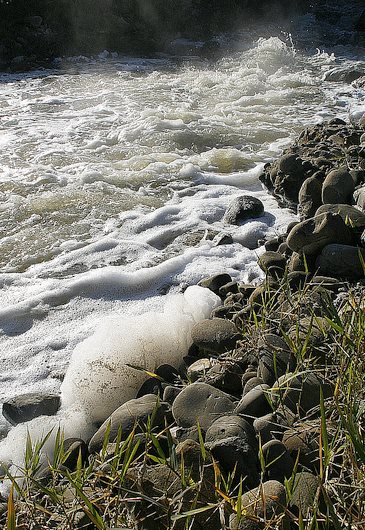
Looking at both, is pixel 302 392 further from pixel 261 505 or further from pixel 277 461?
pixel 261 505


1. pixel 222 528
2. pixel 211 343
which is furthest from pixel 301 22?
pixel 222 528

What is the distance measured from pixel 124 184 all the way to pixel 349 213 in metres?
2.40

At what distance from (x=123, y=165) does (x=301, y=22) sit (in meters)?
11.0

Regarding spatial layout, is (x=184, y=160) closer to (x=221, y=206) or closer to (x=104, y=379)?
(x=221, y=206)

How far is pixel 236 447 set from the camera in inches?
79.0

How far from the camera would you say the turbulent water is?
374cm

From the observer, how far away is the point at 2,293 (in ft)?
12.6

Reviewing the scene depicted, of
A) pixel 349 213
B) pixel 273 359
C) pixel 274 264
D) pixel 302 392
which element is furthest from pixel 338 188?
pixel 302 392

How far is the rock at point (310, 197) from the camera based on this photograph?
437 centimetres

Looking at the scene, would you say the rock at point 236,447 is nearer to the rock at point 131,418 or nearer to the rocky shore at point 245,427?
the rocky shore at point 245,427

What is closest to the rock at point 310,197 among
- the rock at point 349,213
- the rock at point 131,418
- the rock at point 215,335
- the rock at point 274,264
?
the rock at point 349,213

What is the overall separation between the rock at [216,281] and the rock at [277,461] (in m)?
1.72

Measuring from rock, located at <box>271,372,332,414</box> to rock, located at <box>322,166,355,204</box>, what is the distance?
7.03 ft

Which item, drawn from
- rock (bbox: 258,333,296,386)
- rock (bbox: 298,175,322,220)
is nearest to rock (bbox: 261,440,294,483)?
rock (bbox: 258,333,296,386)
